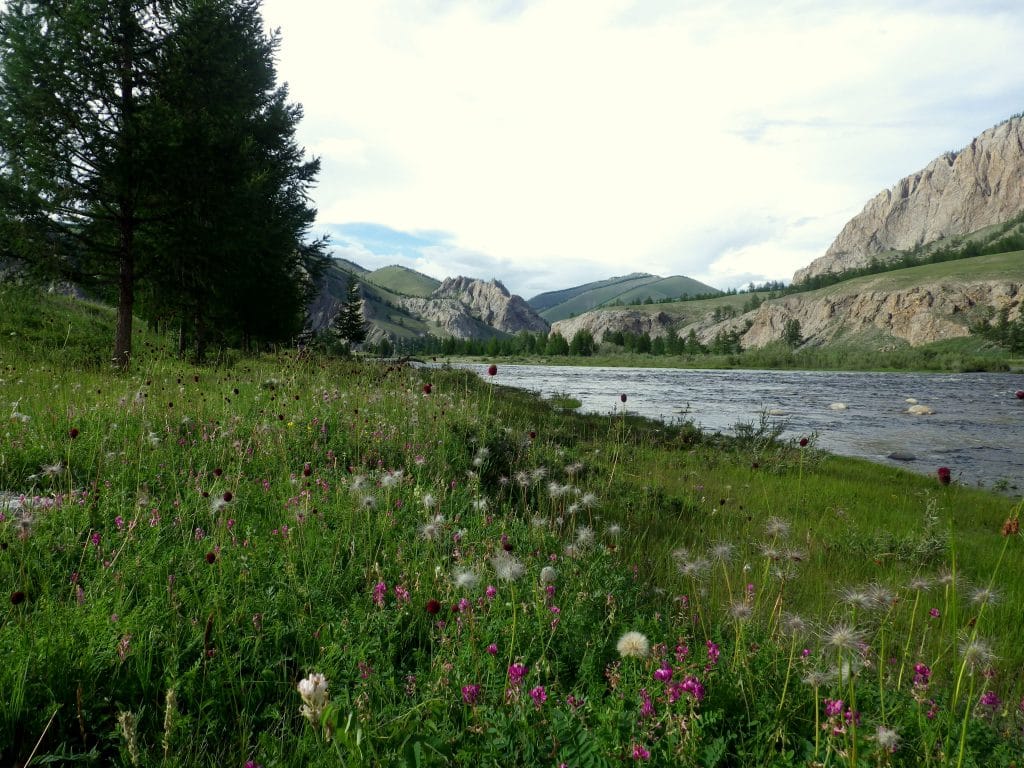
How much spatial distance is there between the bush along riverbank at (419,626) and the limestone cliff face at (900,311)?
162223 millimetres

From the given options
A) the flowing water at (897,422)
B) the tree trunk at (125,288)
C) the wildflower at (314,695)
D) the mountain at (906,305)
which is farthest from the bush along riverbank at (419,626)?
the mountain at (906,305)

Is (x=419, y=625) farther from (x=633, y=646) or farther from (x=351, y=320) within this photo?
(x=351, y=320)

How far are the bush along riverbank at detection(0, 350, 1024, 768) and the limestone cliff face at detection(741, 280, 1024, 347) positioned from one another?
532 feet

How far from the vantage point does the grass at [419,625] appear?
6.42 feet

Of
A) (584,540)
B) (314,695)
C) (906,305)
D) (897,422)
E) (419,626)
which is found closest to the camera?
(314,695)

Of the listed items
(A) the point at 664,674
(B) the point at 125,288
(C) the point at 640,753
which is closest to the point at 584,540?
(A) the point at 664,674

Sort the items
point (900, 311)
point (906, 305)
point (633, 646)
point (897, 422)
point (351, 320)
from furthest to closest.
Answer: point (900, 311) < point (906, 305) < point (351, 320) < point (897, 422) < point (633, 646)

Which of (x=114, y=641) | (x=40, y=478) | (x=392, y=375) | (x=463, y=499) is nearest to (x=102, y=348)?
(x=392, y=375)

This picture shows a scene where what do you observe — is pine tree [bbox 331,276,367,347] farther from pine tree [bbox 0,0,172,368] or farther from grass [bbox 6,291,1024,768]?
grass [bbox 6,291,1024,768]

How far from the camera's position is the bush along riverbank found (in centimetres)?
195

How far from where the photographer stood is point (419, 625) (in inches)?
117

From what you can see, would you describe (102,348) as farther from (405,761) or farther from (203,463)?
(405,761)

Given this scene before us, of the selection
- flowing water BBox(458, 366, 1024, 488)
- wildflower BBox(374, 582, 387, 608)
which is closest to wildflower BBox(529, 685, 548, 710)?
wildflower BBox(374, 582, 387, 608)

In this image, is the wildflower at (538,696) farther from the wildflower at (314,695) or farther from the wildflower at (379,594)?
the wildflower at (379,594)
